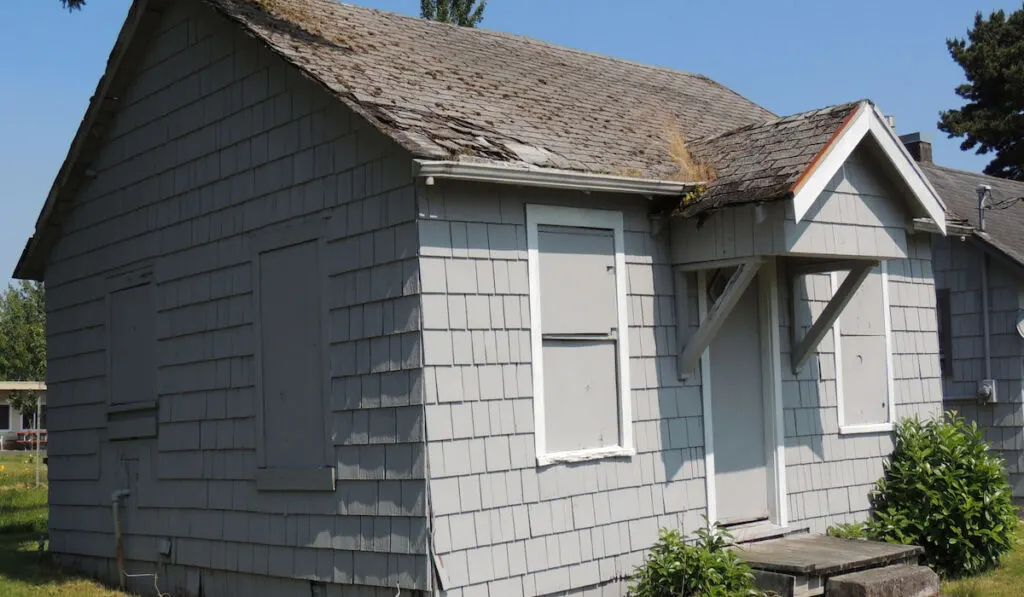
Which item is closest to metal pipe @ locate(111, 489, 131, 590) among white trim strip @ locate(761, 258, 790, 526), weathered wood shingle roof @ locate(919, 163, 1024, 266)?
white trim strip @ locate(761, 258, 790, 526)

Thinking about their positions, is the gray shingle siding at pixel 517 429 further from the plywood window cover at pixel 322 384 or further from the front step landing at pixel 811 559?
the plywood window cover at pixel 322 384

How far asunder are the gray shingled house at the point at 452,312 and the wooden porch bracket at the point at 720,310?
2 cm

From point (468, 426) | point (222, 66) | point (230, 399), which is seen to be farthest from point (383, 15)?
point (468, 426)

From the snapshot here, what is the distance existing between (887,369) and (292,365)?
573 cm

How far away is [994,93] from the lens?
3478 cm

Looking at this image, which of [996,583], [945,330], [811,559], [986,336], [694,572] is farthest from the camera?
[945,330]

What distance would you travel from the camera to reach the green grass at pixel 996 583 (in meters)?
9.45

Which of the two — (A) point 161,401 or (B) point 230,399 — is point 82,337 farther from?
(B) point 230,399

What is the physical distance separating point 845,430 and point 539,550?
3792 millimetres

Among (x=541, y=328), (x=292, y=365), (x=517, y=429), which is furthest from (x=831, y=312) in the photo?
(x=292, y=365)

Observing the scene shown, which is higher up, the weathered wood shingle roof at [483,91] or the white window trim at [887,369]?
the weathered wood shingle roof at [483,91]

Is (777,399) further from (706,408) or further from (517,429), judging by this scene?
(517,429)

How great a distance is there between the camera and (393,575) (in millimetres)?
7781

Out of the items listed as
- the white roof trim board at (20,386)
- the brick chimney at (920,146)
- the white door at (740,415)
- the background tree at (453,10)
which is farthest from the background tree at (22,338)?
the white door at (740,415)
